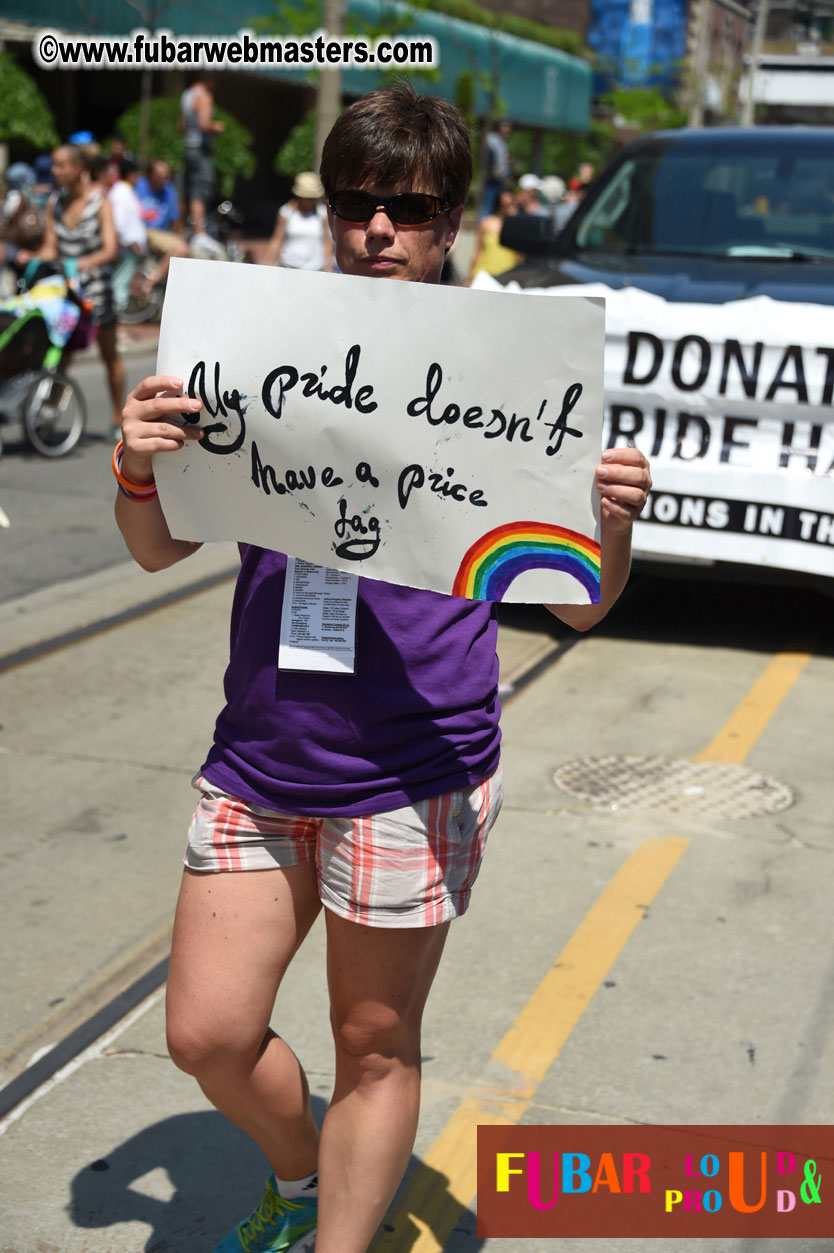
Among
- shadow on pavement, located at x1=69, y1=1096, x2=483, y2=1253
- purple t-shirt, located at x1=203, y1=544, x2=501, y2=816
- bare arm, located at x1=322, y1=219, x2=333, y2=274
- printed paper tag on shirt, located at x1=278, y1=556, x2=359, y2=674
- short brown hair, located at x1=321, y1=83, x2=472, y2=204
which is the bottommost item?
shadow on pavement, located at x1=69, y1=1096, x2=483, y2=1253

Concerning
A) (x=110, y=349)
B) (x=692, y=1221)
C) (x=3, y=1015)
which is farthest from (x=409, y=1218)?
(x=110, y=349)

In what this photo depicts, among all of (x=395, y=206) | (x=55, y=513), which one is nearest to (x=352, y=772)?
(x=395, y=206)

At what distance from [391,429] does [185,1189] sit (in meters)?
1.56

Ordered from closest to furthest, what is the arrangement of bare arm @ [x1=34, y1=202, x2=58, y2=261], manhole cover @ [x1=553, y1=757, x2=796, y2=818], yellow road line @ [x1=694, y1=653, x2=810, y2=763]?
1. manhole cover @ [x1=553, y1=757, x2=796, y2=818]
2. yellow road line @ [x1=694, y1=653, x2=810, y2=763]
3. bare arm @ [x1=34, y1=202, x2=58, y2=261]

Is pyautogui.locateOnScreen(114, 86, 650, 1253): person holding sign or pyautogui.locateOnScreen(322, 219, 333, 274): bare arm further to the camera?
pyautogui.locateOnScreen(322, 219, 333, 274): bare arm

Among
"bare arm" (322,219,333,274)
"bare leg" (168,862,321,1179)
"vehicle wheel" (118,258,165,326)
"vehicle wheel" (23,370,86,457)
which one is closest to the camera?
"bare leg" (168,862,321,1179)

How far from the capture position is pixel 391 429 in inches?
88.6

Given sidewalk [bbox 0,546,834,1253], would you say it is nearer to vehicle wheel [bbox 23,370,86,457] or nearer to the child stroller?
the child stroller

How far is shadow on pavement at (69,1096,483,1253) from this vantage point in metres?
2.77

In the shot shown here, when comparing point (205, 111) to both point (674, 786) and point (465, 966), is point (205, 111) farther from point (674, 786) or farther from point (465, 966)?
point (465, 966)

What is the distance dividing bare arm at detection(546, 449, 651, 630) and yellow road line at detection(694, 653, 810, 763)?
2974 mm

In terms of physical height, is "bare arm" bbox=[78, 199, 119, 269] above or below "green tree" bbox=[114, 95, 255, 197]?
below

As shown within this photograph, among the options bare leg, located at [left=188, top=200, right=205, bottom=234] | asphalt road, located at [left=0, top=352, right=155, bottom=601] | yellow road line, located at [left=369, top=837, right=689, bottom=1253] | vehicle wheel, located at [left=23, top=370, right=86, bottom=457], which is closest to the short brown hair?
yellow road line, located at [left=369, top=837, right=689, bottom=1253]

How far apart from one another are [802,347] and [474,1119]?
372cm
